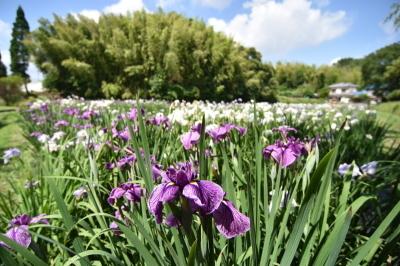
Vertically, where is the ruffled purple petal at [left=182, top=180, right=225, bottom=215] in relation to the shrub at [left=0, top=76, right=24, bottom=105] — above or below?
above

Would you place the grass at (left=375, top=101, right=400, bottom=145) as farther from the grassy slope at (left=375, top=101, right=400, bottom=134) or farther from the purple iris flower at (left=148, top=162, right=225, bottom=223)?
the purple iris flower at (left=148, top=162, right=225, bottom=223)

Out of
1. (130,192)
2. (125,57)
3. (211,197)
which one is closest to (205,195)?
(211,197)

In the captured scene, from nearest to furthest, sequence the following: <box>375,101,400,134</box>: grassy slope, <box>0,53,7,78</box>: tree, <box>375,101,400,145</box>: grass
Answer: <box>375,101,400,145</box>: grass < <box>375,101,400,134</box>: grassy slope < <box>0,53,7,78</box>: tree

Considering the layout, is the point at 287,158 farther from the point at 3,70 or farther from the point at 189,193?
the point at 3,70

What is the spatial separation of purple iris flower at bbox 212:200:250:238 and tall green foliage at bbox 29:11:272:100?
2011 cm

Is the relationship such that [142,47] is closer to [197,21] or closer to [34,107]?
[197,21]

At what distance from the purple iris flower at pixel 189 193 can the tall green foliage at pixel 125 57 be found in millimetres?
20092

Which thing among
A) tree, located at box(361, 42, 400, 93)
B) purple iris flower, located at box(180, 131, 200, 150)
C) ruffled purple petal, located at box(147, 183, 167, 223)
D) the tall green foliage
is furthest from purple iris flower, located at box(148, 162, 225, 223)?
tree, located at box(361, 42, 400, 93)

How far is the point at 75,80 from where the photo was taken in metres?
21.4

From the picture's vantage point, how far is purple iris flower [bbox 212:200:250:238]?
0.76 meters

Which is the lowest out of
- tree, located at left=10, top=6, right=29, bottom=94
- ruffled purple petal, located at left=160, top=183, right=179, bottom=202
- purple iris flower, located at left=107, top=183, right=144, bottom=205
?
purple iris flower, located at left=107, top=183, right=144, bottom=205

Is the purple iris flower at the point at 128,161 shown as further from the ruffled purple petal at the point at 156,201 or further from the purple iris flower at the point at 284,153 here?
the ruffled purple petal at the point at 156,201

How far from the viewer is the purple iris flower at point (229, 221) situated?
2.48 feet

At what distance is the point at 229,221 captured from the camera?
76cm
